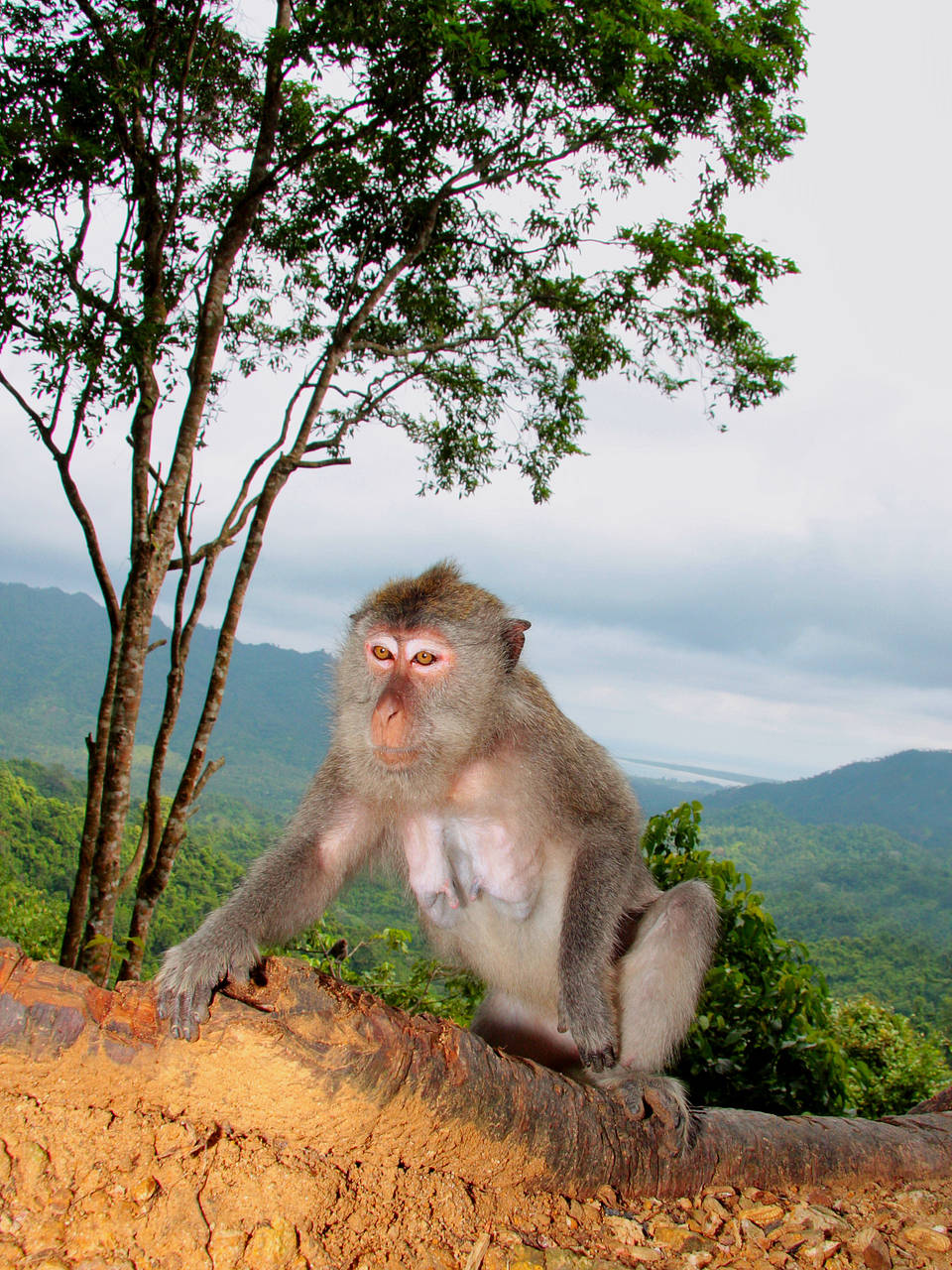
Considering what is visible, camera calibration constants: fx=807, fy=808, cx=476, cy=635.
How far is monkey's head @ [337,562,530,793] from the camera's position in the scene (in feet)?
9.45

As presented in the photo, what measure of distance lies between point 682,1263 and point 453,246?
1032 centimetres

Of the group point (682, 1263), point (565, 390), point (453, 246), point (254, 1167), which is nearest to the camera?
point (254, 1167)

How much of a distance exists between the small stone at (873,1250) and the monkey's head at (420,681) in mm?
1772

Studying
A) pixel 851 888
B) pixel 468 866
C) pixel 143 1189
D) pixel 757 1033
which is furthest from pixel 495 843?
pixel 851 888

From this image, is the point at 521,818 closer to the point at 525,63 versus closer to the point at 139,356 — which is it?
the point at 139,356

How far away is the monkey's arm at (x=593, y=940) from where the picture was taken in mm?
2703

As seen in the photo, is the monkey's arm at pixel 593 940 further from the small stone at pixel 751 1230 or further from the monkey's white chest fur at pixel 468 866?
the small stone at pixel 751 1230

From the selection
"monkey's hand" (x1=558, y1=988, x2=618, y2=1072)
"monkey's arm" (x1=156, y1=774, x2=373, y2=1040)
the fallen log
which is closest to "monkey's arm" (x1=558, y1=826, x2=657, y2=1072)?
"monkey's hand" (x1=558, y1=988, x2=618, y2=1072)

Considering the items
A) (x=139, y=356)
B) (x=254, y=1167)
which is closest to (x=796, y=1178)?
(x=254, y=1167)

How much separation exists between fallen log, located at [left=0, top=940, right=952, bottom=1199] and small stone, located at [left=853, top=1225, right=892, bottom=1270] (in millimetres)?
360

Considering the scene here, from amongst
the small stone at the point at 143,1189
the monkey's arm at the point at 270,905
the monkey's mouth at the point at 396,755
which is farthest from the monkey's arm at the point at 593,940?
the small stone at the point at 143,1189

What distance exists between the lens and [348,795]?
318 cm

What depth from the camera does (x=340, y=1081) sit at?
1853mm

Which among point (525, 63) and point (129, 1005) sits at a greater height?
point (525, 63)
